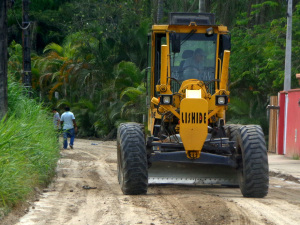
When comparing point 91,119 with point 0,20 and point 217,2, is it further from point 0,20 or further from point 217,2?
point 0,20

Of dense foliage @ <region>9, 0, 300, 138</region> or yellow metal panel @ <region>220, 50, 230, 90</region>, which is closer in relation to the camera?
yellow metal panel @ <region>220, 50, 230, 90</region>

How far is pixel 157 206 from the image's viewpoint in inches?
349

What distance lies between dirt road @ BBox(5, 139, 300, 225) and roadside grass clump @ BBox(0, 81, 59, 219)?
29cm

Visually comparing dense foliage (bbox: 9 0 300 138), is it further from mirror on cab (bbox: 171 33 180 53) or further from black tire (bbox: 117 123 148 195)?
black tire (bbox: 117 123 148 195)

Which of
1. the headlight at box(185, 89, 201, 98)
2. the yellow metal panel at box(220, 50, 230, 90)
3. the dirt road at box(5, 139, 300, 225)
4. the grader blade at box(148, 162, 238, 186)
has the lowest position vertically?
the dirt road at box(5, 139, 300, 225)

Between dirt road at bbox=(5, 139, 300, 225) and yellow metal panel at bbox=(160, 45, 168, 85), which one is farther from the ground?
yellow metal panel at bbox=(160, 45, 168, 85)

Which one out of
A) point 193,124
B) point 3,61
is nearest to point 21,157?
point 193,124

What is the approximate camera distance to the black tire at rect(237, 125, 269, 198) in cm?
1015

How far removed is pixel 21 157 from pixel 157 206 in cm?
250

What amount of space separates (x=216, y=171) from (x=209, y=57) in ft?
7.33

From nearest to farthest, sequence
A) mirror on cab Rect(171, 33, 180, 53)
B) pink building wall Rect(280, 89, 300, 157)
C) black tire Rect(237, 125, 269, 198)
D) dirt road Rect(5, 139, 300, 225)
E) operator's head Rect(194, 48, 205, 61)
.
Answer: dirt road Rect(5, 139, 300, 225) < black tire Rect(237, 125, 269, 198) < mirror on cab Rect(171, 33, 180, 53) < operator's head Rect(194, 48, 205, 61) < pink building wall Rect(280, 89, 300, 157)

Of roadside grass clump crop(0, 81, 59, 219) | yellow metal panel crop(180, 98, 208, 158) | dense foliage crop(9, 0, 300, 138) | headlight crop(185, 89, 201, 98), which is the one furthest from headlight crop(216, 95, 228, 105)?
dense foliage crop(9, 0, 300, 138)

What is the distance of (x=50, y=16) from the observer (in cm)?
4372

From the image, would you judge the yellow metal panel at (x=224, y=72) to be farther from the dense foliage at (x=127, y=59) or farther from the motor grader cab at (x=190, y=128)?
the dense foliage at (x=127, y=59)
